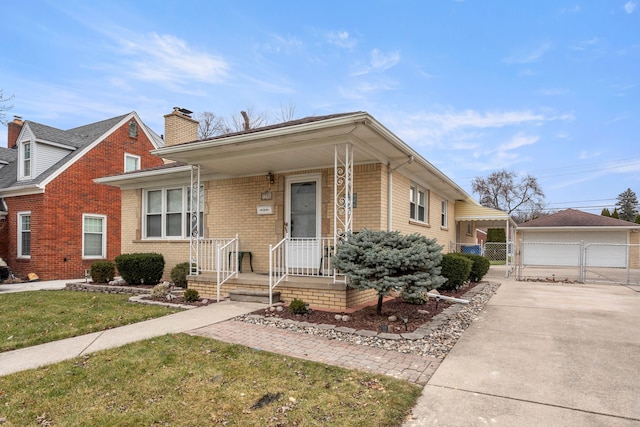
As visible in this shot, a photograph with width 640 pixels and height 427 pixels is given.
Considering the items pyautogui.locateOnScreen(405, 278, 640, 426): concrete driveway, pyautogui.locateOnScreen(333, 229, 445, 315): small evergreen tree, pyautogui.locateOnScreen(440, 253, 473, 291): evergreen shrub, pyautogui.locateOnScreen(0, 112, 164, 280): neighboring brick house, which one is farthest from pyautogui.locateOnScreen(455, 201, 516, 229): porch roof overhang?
pyautogui.locateOnScreen(0, 112, 164, 280): neighboring brick house

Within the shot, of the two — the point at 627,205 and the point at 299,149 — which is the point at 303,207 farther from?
the point at 627,205

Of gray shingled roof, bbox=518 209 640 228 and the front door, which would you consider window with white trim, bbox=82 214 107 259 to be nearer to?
the front door

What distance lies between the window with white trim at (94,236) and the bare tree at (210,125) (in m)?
14.8

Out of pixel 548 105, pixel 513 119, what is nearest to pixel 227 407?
pixel 548 105

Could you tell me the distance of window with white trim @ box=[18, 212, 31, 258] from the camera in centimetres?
1431

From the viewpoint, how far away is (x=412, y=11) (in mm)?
11531

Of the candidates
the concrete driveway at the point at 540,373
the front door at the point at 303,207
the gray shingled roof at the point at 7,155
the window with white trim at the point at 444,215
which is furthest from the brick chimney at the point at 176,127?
the gray shingled roof at the point at 7,155

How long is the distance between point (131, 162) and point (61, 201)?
3.88 m

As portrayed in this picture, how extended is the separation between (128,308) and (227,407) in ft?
16.5

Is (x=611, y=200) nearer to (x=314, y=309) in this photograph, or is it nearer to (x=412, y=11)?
(x=412, y=11)

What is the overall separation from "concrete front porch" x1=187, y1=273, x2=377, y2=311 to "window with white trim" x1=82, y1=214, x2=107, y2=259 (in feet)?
29.5

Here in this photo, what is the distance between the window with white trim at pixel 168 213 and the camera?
10859mm

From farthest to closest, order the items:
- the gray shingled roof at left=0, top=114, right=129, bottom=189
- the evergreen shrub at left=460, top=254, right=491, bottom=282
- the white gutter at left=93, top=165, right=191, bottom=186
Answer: the gray shingled roof at left=0, top=114, right=129, bottom=189, the evergreen shrub at left=460, top=254, right=491, bottom=282, the white gutter at left=93, top=165, right=191, bottom=186

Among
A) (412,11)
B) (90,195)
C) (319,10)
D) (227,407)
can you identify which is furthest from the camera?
(90,195)
